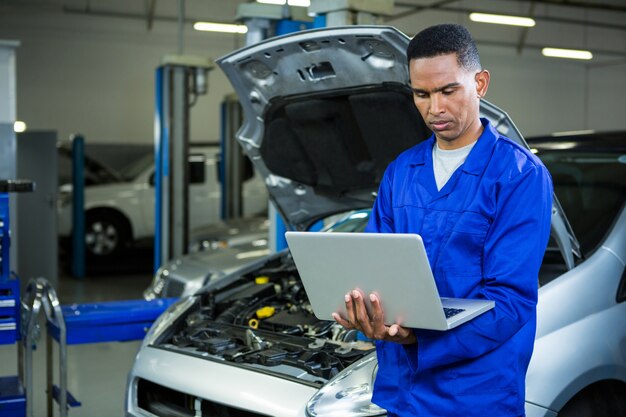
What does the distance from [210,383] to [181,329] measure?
609mm

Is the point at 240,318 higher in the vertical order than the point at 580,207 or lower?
lower

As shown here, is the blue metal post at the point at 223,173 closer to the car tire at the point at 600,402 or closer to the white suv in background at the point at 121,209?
the white suv in background at the point at 121,209

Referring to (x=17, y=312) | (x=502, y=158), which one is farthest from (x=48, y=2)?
(x=502, y=158)

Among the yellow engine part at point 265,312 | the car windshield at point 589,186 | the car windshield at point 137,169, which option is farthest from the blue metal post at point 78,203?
the car windshield at point 589,186

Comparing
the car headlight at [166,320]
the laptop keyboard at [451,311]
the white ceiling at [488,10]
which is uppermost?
the white ceiling at [488,10]

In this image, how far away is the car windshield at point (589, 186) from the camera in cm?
293

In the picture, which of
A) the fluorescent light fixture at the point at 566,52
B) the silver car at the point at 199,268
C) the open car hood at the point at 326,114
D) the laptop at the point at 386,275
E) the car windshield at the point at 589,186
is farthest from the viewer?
the fluorescent light fixture at the point at 566,52

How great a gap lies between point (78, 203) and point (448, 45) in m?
9.41

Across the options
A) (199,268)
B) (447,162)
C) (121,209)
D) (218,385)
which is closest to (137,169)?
(121,209)

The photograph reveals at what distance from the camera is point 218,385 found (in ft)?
8.67

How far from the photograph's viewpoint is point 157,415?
2.92m

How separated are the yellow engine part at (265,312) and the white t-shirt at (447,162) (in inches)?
59.4

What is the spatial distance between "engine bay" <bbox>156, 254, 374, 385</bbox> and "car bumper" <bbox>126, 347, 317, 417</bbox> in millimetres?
43

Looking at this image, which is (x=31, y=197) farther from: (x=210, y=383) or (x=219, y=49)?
(x=210, y=383)
